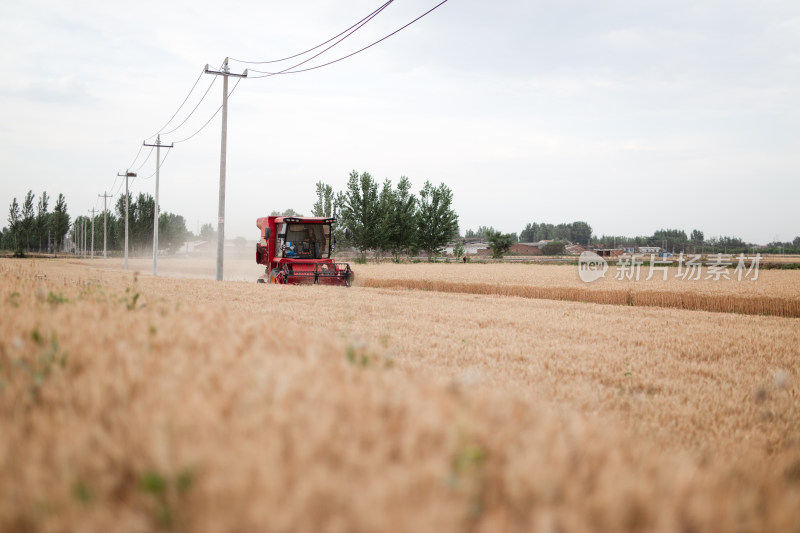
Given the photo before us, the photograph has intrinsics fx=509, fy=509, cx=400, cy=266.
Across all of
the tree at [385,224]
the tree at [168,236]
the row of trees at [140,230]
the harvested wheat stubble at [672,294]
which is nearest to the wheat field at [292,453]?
the harvested wheat stubble at [672,294]

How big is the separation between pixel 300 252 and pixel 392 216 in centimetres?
4727

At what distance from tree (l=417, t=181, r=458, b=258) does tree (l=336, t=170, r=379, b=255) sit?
23.0ft

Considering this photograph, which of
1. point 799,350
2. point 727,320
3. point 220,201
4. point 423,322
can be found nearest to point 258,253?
point 220,201

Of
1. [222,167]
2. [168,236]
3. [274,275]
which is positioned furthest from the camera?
[168,236]

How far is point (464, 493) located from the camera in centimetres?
124

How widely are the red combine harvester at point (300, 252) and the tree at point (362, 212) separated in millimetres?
45305

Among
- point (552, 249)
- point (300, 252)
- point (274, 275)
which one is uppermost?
point (552, 249)

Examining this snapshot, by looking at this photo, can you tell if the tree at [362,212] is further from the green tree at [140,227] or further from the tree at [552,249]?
the tree at [552,249]

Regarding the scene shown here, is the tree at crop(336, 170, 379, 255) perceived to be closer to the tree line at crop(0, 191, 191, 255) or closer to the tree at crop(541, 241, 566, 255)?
the tree line at crop(0, 191, 191, 255)

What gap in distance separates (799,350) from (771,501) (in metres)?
10.2

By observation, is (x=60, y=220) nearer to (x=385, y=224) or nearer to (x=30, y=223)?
(x=30, y=223)

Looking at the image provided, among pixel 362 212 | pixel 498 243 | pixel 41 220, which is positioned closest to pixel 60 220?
pixel 41 220

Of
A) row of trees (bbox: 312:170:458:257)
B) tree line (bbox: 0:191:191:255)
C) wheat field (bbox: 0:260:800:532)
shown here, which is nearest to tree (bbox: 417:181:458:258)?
row of trees (bbox: 312:170:458:257)

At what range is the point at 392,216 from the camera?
227 ft
